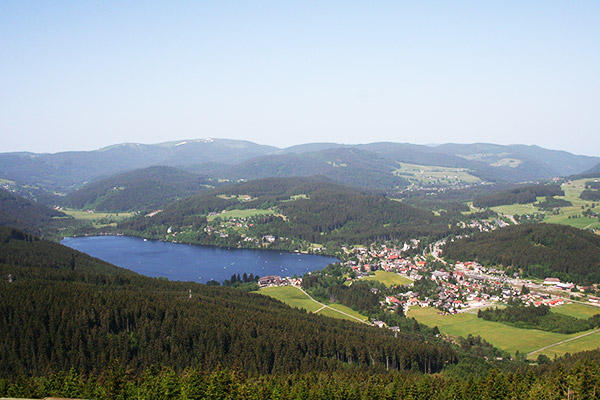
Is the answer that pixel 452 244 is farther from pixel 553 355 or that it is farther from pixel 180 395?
pixel 180 395

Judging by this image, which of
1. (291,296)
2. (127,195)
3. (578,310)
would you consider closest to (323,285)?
(291,296)

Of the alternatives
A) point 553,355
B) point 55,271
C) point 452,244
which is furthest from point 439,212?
point 55,271

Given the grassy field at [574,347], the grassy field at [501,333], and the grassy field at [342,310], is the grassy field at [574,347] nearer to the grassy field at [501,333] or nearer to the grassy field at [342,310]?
the grassy field at [501,333]

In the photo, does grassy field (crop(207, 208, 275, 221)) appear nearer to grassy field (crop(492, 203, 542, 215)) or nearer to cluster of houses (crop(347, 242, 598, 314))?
cluster of houses (crop(347, 242, 598, 314))

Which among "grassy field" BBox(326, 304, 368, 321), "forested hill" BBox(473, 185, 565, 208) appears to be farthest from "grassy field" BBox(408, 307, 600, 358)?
"forested hill" BBox(473, 185, 565, 208)

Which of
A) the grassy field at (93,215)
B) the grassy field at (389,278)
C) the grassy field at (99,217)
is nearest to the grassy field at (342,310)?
the grassy field at (389,278)

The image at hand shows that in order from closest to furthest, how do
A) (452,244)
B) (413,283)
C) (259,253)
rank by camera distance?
(413,283) → (452,244) → (259,253)

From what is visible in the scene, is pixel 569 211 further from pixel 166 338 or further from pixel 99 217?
pixel 99 217
